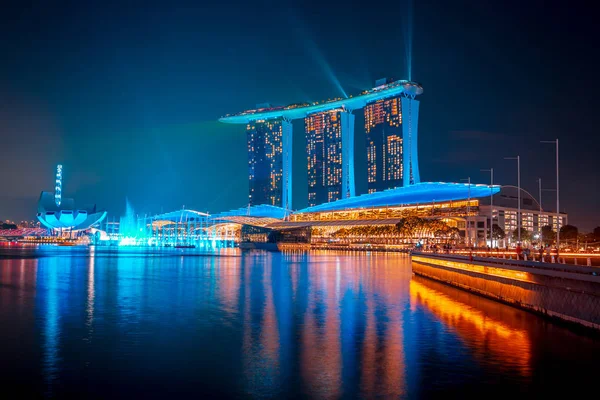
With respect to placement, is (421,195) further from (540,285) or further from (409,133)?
(540,285)

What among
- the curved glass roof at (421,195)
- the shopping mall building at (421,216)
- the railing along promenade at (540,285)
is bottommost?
the railing along promenade at (540,285)

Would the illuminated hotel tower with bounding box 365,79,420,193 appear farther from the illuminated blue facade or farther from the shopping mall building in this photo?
the shopping mall building

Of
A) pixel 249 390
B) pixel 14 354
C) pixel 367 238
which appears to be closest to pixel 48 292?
pixel 14 354

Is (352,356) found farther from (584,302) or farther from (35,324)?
(35,324)

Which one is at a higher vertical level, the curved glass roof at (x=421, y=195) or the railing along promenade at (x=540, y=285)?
the curved glass roof at (x=421, y=195)

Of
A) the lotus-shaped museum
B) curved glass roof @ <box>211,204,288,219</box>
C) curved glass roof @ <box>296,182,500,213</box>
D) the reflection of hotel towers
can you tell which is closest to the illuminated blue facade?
curved glass roof @ <box>296,182,500,213</box>

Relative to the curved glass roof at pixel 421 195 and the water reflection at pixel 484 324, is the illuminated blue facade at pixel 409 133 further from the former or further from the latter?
the water reflection at pixel 484 324

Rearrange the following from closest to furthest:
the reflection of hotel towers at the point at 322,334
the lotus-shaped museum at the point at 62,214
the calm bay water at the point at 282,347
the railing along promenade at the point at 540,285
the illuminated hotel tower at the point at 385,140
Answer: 1. the calm bay water at the point at 282,347
2. the reflection of hotel towers at the point at 322,334
3. the railing along promenade at the point at 540,285
4. the lotus-shaped museum at the point at 62,214
5. the illuminated hotel tower at the point at 385,140

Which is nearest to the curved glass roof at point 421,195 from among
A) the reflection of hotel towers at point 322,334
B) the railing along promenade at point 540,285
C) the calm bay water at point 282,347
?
the railing along promenade at point 540,285
